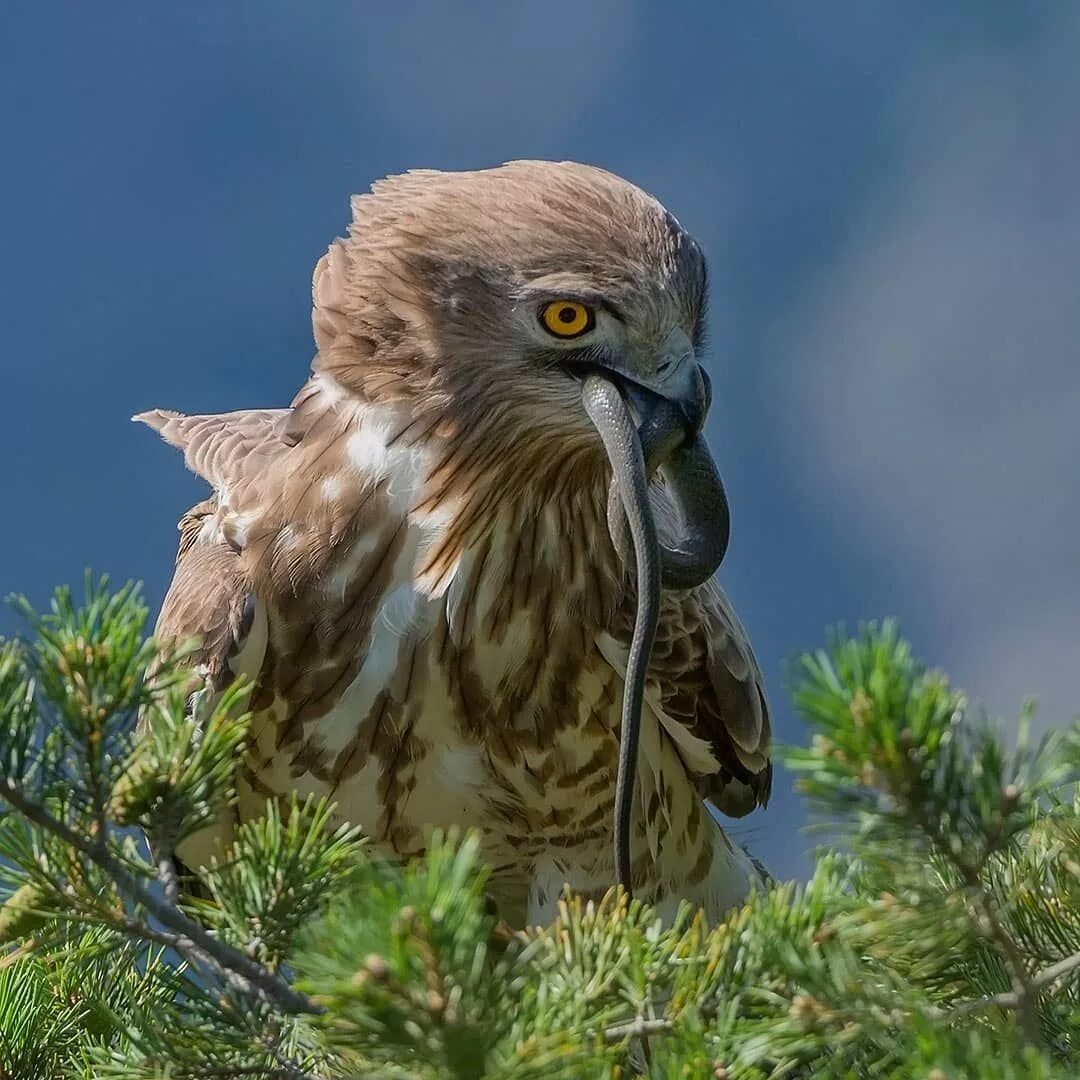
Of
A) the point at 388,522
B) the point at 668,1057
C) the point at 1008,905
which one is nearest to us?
the point at 668,1057

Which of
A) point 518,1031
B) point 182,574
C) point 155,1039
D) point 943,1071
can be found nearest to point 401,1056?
point 518,1031

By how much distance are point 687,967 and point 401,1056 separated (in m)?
0.32

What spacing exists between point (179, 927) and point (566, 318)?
133cm

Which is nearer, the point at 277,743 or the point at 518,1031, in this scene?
the point at 518,1031

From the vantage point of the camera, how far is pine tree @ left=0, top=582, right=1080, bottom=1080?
927 millimetres

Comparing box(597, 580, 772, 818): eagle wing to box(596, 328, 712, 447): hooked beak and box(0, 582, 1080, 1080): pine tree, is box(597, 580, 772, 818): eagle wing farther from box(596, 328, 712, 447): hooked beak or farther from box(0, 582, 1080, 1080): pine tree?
box(0, 582, 1080, 1080): pine tree

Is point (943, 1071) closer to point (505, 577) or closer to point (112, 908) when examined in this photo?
point (112, 908)

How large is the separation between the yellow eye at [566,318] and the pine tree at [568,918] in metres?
1.10

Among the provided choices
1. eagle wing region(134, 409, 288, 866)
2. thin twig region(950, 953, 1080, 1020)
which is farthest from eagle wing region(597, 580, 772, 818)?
thin twig region(950, 953, 1080, 1020)

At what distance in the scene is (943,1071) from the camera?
0.91m

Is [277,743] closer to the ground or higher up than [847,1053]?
higher up

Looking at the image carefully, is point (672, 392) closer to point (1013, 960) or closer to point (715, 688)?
point (715, 688)

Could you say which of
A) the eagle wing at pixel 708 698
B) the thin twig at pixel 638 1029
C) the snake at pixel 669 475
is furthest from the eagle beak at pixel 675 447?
the thin twig at pixel 638 1029

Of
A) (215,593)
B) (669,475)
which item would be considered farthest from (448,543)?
(669,475)
